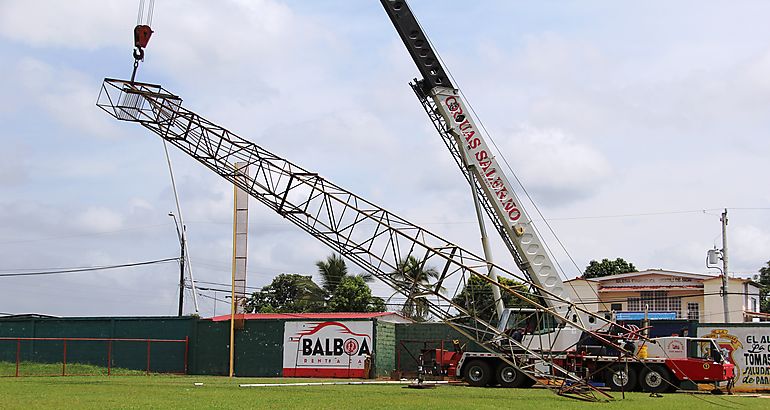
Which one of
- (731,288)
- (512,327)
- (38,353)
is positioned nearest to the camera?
(512,327)

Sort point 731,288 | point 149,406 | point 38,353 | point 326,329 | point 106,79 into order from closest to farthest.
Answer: point 149,406 < point 106,79 < point 326,329 < point 38,353 < point 731,288

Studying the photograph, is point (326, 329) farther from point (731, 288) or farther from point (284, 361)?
point (731, 288)

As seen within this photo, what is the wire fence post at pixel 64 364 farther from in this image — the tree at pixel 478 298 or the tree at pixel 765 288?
the tree at pixel 765 288

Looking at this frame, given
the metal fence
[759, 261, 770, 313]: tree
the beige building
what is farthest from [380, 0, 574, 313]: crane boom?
[759, 261, 770, 313]: tree

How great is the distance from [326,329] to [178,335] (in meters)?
7.81

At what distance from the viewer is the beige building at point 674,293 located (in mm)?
68188

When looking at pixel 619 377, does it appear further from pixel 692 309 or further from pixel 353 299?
pixel 692 309

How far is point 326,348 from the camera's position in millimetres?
42875

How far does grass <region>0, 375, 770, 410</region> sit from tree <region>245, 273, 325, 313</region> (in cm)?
4415

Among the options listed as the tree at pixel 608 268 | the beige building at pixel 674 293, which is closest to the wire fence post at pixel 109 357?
the beige building at pixel 674 293

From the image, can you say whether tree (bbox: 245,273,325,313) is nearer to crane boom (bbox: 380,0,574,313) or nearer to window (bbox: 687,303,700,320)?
window (bbox: 687,303,700,320)

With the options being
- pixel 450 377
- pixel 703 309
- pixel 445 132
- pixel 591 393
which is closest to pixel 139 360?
pixel 450 377

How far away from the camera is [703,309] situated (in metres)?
69.6

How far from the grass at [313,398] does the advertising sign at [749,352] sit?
6.31 m
